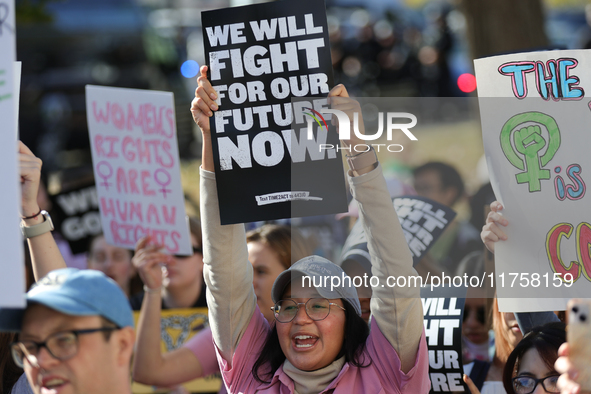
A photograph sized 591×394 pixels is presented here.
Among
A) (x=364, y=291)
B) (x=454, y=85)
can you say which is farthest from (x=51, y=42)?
(x=364, y=291)

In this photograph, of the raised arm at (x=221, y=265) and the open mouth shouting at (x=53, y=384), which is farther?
the raised arm at (x=221, y=265)

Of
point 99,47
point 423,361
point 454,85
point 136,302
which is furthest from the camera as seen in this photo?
point 99,47

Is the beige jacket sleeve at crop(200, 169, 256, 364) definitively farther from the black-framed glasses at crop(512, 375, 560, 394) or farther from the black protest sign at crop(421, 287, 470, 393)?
the black-framed glasses at crop(512, 375, 560, 394)

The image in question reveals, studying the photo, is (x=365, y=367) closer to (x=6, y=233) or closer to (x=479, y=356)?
(x=479, y=356)

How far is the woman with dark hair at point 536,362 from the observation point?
2.38m

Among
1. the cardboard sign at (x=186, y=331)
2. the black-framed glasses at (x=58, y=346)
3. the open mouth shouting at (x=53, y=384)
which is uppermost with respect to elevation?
the black-framed glasses at (x=58, y=346)

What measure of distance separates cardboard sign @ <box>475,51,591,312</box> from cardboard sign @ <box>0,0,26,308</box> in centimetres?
161

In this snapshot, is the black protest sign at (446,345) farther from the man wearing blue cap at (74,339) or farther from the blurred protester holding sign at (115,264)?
the blurred protester holding sign at (115,264)

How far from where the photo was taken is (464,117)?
534 cm

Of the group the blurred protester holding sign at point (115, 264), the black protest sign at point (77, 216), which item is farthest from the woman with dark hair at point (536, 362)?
the black protest sign at point (77, 216)

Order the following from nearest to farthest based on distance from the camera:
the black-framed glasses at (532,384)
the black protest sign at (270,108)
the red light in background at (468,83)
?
the black-framed glasses at (532,384), the black protest sign at (270,108), the red light in background at (468,83)

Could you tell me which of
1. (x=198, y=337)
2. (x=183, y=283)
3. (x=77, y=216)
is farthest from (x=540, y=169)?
(x=77, y=216)

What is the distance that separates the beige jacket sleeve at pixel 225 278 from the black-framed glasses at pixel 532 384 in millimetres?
931

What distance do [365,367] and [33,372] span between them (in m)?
1.08
